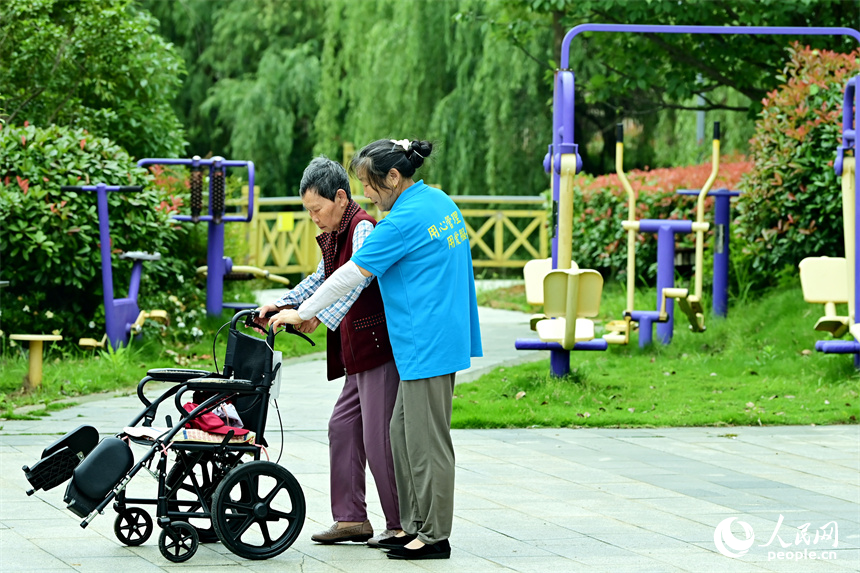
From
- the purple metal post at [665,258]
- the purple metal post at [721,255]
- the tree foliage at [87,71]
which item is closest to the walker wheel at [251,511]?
the purple metal post at [665,258]

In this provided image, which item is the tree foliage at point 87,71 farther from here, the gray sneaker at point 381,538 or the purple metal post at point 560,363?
the gray sneaker at point 381,538

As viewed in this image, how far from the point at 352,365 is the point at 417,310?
363 mm

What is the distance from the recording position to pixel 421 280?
4746 millimetres

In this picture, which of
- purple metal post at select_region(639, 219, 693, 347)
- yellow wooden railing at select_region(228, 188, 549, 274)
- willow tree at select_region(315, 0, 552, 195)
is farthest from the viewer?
willow tree at select_region(315, 0, 552, 195)

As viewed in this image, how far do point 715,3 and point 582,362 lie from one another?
5.10m

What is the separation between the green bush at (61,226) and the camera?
986 cm

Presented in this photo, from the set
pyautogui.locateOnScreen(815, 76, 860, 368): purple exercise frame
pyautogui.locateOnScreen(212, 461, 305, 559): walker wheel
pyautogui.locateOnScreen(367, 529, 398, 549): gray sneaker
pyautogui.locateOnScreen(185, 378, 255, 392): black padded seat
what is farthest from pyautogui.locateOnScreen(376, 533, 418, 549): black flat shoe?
pyautogui.locateOnScreen(815, 76, 860, 368): purple exercise frame

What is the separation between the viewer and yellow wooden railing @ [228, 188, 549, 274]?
2008 cm

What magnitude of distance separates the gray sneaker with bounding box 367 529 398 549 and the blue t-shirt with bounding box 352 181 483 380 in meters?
0.68

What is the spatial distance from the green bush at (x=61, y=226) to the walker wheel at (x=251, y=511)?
5636 millimetres

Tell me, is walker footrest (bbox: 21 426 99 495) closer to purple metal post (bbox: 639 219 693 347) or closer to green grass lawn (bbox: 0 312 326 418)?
green grass lawn (bbox: 0 312 326 418)

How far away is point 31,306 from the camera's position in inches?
405

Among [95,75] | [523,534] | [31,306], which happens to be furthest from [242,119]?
[523,534]

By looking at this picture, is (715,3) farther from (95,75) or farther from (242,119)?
(242,119)
